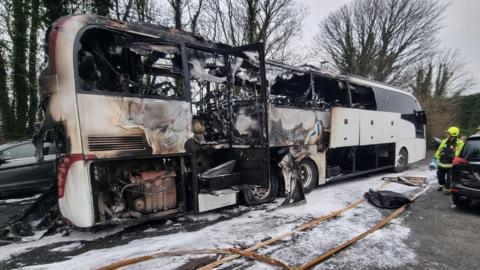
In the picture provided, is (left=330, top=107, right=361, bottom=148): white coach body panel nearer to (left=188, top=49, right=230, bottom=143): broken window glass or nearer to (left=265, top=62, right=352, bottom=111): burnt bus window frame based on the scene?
(left=265, top=62, right=352, bottom=111): burnt bus window frame

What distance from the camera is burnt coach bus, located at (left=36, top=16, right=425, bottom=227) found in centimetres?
381

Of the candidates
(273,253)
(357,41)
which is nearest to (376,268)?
(273,253)

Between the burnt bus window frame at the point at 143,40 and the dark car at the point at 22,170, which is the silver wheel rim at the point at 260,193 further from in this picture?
the dark car at the point at 22,170

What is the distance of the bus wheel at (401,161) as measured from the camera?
34.9 ft

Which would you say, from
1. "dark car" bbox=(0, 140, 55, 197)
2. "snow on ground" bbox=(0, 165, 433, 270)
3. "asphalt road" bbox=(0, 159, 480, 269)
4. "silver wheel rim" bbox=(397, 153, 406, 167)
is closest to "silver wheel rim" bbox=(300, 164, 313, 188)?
"snow on ground" bbox=(0, 165, 433, 270)

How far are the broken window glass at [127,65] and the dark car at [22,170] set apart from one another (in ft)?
10.5

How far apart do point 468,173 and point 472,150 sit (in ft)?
1.70

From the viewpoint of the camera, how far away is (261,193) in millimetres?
6324

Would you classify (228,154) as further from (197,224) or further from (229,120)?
(197,224)

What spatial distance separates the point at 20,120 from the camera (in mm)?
11305

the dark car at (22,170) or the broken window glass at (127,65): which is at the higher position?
the broken window glass at (127,65)

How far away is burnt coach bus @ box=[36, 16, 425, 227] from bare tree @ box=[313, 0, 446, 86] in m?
15.4

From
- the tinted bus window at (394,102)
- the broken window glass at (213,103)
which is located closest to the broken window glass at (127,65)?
the broken window glass at (213,103)

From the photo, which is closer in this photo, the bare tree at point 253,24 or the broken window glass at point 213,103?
the broken window glass at point 213,103
